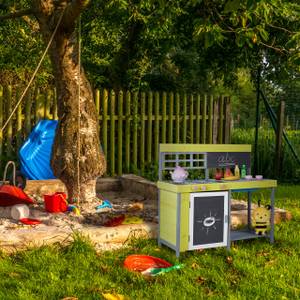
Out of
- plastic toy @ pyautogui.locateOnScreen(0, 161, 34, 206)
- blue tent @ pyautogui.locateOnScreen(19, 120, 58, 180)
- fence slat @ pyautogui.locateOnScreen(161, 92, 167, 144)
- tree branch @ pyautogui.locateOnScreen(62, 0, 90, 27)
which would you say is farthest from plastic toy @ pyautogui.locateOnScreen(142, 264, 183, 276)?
fence slat @ pyautogui.locateOnScreen(161, 92, 167, 144)

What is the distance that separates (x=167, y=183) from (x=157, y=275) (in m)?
1.02

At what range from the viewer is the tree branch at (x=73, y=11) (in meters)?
5.27

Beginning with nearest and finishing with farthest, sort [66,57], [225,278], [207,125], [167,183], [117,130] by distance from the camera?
[225,278] < [167,183] < [66,57] < [117,130] < [207,125]

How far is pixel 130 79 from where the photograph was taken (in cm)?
1072

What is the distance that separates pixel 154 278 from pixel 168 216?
0.90 m

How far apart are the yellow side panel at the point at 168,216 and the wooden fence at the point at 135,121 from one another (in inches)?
164

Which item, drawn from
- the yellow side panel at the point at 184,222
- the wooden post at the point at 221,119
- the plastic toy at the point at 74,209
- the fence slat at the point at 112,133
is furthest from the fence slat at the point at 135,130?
the yellow side panel at the point at 184,222

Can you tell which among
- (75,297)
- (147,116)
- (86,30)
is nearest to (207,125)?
(147,116)

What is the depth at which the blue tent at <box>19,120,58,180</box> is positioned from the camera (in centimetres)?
804

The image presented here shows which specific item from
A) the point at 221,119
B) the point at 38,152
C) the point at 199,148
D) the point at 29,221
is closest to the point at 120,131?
the point at 38,152

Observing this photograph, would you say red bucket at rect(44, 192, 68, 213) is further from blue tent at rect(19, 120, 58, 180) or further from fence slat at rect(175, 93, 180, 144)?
fence slat at rect(175, 93, 180, 144)

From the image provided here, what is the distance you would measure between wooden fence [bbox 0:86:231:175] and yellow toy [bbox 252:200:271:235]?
4223mm

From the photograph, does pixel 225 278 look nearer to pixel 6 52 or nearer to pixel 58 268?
pixel 58 268

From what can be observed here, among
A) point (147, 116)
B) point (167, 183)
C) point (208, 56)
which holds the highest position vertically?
point (208, 56)
